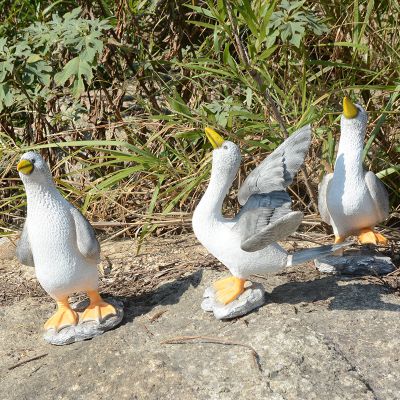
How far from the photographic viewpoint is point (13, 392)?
1.97 meters

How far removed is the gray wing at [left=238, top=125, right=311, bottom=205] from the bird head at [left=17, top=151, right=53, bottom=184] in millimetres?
549

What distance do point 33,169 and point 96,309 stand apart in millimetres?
431

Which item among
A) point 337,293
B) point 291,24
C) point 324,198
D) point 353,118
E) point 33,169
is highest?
point 291,24

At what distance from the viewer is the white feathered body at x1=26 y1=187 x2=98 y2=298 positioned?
2080 mm

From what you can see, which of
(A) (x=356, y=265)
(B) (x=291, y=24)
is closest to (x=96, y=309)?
(A) (x=356, y=265)

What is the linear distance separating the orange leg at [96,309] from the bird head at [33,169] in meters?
0.36

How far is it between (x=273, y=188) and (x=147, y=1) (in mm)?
1316

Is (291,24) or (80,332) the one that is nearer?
(80,332)

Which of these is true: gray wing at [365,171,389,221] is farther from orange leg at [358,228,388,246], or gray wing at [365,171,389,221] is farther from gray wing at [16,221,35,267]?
gray wing at [16,221,35,267]

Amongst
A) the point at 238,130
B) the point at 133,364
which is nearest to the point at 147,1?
the point at 238,130

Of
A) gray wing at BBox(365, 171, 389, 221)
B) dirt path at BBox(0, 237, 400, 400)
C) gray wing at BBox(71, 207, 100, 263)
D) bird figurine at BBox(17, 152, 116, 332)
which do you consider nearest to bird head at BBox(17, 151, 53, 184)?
bird figurine at BBox(17, 152, 116, 332)

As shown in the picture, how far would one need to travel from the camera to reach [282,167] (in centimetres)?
210

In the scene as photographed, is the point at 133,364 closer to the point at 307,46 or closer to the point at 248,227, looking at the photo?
the point at 248,227

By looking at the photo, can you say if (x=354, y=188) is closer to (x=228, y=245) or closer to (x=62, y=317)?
(x=228, y=245)
